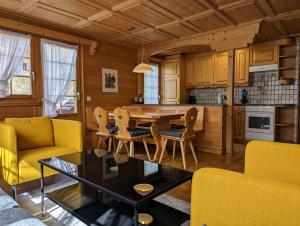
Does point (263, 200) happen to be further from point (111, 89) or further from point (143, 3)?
point (111, 89)

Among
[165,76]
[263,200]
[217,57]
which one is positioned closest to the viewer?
[263,200]

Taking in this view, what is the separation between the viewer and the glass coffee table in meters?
1.40

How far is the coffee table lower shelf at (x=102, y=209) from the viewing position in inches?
58.9

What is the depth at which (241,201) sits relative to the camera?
2.41ft

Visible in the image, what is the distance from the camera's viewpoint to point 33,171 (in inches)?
87.5

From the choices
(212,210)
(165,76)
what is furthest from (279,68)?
(212,210)

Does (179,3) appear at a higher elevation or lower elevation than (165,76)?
higher

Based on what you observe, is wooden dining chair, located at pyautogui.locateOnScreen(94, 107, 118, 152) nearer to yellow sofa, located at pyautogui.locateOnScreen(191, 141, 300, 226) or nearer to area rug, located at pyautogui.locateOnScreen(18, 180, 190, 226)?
area rug, located at pyautogui.locateOnScreen(18, 180, 190, 226)

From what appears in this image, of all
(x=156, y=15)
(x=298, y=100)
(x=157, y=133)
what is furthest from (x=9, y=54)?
(x=298, y=100)

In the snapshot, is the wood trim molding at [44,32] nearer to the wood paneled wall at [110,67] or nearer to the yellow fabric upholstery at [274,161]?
the wood paneled wall at [110,67]

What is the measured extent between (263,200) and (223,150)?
3694mm

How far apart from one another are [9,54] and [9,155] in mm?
1914

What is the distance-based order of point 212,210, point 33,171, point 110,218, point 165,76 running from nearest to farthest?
point 212,210, point 110,218, point 33,171, point 165,76

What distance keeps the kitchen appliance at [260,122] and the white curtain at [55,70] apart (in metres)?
3.93
